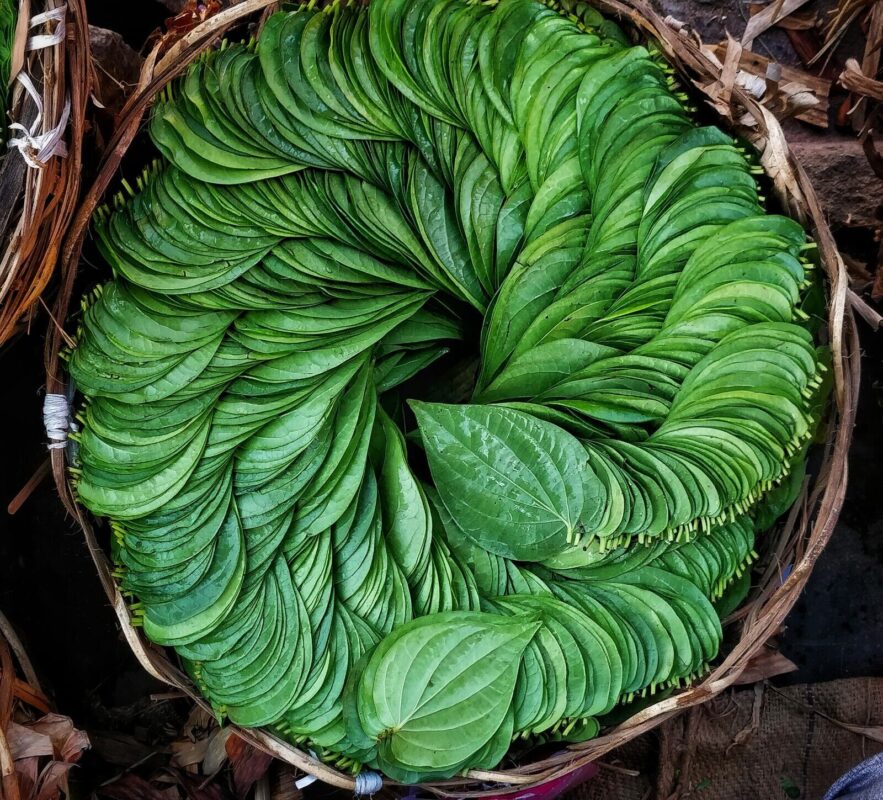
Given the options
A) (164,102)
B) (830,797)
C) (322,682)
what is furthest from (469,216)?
(830,797)

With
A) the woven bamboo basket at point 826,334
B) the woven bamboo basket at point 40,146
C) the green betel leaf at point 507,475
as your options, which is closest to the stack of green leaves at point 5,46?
the woven bamboo basket at point 40,146

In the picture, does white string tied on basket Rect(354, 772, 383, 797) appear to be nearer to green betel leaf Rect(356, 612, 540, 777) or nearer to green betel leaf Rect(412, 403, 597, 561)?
green betel leaf Rect(356, 612, 540, 777)

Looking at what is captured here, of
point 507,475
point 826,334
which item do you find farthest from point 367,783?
point 826,334

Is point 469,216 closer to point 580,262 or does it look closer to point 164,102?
point 580,262

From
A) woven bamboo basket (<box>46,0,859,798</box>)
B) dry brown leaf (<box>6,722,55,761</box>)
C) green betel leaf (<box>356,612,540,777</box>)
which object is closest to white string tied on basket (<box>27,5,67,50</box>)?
woven bamboo basket (<box>46,0,859,798</box>)

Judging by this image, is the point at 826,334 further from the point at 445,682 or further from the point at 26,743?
the point at 26,743
